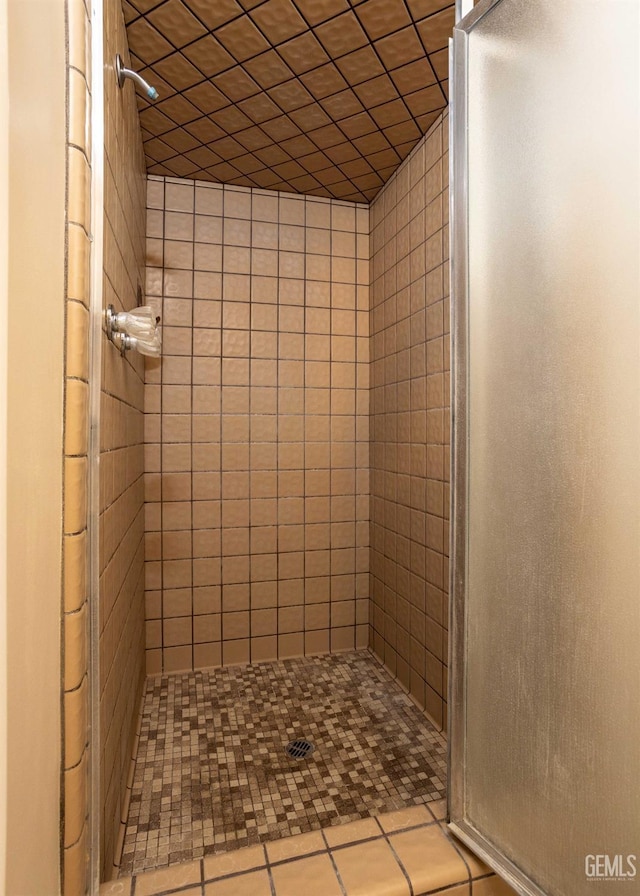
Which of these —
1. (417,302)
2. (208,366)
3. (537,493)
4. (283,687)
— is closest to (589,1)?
(537,493)

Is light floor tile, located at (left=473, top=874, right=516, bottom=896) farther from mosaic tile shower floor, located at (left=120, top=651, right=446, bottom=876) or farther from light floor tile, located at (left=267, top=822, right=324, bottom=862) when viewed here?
mosaic tile shower floor, located at (left=120, top=651, right=446, bottom=876)

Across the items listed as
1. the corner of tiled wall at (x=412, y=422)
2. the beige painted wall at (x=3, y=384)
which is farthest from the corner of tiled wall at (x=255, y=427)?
the beige painted wall at (x=3, y=384)

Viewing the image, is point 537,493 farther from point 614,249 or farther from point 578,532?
point 614,249

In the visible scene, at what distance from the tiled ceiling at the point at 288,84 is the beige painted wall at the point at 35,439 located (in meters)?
1.00

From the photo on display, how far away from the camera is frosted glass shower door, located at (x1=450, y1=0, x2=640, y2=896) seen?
551 millimetres

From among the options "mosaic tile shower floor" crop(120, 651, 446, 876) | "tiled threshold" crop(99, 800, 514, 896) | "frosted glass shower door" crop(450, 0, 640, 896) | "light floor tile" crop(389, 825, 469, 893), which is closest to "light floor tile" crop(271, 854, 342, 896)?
"tiled threshold" crop(99, 800, 514, 896)

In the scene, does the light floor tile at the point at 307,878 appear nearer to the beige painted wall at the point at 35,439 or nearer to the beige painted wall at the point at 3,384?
the beige painted wall at the point at 35,439

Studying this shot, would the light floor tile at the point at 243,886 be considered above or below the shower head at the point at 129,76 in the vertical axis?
below

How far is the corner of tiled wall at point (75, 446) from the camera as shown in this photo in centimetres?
68

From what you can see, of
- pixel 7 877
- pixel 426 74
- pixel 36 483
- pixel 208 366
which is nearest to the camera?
pixel 7 877

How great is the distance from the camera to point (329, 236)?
7.97 feet

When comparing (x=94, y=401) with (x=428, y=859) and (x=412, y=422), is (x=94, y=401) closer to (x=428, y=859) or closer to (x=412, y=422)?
(x=428, y=859)

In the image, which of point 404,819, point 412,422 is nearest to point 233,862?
point 404,819

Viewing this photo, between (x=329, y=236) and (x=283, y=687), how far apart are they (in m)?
2.21
